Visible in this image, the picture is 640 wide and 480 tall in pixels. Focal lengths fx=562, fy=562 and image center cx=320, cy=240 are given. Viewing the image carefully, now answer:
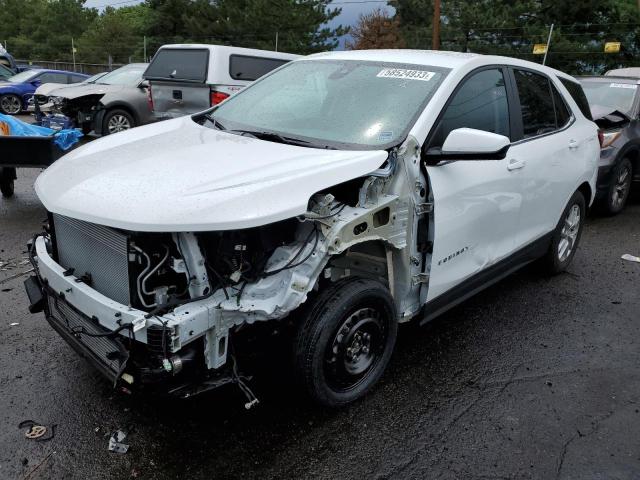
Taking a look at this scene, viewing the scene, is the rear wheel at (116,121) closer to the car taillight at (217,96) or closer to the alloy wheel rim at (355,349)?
the car taillight at (217,96)

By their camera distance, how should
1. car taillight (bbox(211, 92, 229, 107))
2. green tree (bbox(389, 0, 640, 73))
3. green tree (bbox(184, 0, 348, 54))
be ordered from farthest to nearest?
green tree (bbox(184, 0, 348, 54))
green tree (bbox(389, 0, 640, 73))
car taillight (bbox(211, 92, 229, 107))

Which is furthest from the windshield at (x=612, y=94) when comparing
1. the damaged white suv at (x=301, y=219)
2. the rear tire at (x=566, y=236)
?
the damaged white suv at (x=301, y=219)

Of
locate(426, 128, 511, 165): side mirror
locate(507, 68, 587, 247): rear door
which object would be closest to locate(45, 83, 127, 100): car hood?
locate(507, 68, 587, 247): rear door

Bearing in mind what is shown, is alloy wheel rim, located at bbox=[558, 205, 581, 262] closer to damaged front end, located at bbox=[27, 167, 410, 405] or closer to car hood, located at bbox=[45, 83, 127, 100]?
damaged front end, located at bbox=[27, 167, 410, 405]

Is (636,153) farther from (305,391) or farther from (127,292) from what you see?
(127,292)

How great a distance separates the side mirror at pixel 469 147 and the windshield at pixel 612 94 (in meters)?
5.92

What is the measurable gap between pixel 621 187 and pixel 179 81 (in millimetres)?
7006

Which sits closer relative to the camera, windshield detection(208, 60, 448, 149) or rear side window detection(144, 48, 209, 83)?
windshield detection(208, 60, 448, 149)

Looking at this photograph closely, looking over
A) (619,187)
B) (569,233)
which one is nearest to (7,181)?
(569,233)

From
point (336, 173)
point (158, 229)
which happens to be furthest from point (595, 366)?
point (158, 229)

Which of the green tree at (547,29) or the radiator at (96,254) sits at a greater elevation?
the green tree at (547,29)

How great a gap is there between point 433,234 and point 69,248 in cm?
196

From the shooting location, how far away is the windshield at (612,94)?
807 centimetres

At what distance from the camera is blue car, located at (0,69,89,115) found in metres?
16.7
